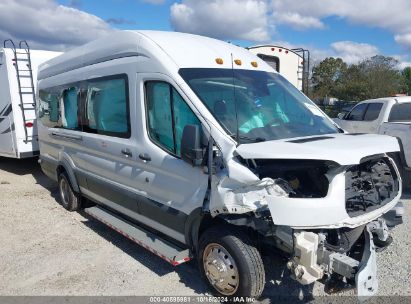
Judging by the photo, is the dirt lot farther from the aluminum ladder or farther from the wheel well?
the aluminum ladder

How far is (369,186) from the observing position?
11.9 feet

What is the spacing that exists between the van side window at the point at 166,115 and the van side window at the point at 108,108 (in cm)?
47

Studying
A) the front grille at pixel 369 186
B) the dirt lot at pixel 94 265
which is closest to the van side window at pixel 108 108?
the dirt lot at pixel 94 265

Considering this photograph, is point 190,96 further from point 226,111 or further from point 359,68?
point 359,68

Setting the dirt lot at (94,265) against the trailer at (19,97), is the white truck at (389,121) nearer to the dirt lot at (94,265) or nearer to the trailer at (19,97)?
the dirt lot at (94,265)

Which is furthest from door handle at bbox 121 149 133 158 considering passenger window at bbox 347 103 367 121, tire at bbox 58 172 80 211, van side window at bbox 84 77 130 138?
passenger window at bbox 347 103 367 121

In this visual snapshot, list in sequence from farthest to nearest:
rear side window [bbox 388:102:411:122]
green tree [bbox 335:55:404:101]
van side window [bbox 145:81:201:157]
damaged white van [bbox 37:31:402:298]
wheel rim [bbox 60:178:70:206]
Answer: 1. green tree [bbox 335:55:404:101]
2. rear side window [bbox 388:102:411:122]
3. wheel rim [bbox 60:178:70:206]
4. van side window [bbox 145:81:201:157]
5. damaged white van [bbox 37:31:402:298]

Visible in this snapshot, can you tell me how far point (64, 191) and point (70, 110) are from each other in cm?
150

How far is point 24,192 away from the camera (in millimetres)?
8367

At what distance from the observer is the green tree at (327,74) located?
46.7 metres

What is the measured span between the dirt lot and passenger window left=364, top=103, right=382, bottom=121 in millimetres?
3201

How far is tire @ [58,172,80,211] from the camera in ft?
21.9

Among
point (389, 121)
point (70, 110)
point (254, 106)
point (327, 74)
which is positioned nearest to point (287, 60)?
point (389, 121)

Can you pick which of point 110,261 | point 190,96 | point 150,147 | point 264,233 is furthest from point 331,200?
point 110,261
